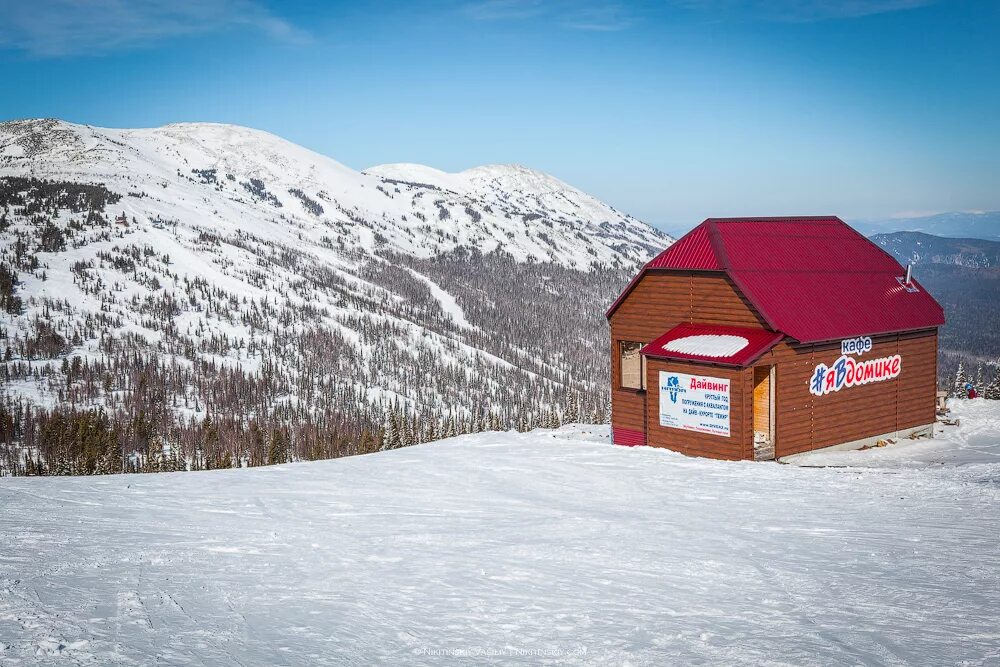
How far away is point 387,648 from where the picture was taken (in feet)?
27.5

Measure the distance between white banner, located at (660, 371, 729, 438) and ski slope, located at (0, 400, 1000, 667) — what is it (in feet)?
15.1

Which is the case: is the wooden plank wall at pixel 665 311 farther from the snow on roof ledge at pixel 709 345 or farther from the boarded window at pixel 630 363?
the snow on roof ledge at pixel 709 345

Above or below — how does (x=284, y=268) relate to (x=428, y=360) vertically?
above

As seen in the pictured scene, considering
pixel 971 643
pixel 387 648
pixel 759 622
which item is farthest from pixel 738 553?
pixel 387 648

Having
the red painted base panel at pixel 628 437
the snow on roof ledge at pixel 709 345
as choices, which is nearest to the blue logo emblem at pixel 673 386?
the snow on roof ledge at pixel 709 345

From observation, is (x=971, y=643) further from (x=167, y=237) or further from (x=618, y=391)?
(x=167, y=237)

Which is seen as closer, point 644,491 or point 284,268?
point 644,491

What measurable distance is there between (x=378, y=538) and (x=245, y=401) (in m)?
116

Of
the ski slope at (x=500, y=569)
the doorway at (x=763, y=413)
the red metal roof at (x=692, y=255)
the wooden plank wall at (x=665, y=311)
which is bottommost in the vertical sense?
the ski slope at (x=500, y=569)

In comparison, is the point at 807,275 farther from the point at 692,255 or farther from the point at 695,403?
the point at 695,403

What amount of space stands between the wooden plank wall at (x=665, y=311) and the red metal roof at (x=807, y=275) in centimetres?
44

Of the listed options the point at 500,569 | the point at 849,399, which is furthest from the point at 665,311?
the point at 500,569

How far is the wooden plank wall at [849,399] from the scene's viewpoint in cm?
2483

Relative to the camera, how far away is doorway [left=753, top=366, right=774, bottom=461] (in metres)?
24.6
